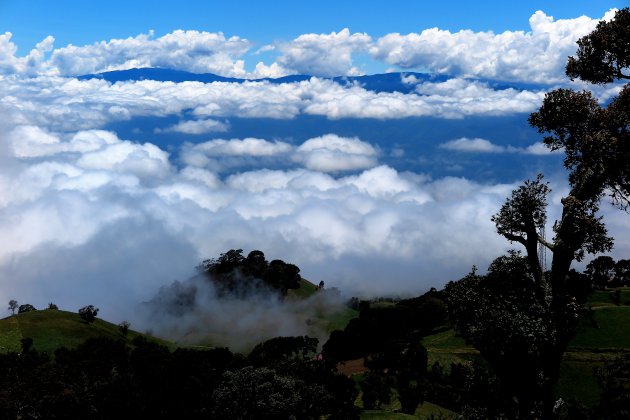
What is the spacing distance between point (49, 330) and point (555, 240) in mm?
178814

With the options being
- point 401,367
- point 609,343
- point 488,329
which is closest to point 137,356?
point 401,367

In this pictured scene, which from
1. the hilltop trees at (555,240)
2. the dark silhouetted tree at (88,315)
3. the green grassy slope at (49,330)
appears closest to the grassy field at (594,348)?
the hilltop trees at (555,240)

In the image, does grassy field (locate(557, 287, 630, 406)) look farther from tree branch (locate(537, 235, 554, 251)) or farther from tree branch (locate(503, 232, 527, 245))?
tree branch (locate(537, 235, 554, 251))

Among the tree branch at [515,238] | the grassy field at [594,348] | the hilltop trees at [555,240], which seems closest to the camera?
the hilltop trees at [555,240]

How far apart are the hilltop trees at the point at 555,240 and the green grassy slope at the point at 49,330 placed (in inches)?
5974

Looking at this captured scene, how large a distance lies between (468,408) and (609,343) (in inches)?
5550

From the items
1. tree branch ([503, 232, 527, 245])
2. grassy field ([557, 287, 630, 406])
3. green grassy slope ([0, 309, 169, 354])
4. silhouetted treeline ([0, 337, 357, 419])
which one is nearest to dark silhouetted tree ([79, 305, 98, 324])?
green grassy slope ([0, 309, 169, 354])

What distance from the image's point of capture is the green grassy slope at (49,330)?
157 m

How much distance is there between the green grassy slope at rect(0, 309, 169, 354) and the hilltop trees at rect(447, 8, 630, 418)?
151727 millimetres

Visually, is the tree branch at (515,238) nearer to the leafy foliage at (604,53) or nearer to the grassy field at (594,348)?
the leafy foliage at (604,53)

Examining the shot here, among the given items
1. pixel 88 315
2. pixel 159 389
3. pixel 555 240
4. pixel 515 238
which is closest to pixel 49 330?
A: pixel 88 315

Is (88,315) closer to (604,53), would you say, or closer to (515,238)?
(515,238)

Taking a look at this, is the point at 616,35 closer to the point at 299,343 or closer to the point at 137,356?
the point at 137,356

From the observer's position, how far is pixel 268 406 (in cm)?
4862
